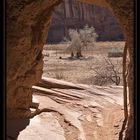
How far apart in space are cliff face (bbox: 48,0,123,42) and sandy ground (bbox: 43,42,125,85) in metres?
1.67

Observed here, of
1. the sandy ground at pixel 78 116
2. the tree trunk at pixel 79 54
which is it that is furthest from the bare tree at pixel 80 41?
the sandy ground at pixel 78 116

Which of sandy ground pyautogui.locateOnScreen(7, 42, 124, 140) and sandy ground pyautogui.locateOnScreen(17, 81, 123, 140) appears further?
sandy ground pyautogui.locateOnScreen(17, 81, 123, 140)

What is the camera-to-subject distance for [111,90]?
34.7ft

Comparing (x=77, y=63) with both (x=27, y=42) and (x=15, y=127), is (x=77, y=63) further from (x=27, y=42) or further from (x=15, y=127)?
(x=15, y=127)

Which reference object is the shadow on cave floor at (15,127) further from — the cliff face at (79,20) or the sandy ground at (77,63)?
the cliff face at (79,20)

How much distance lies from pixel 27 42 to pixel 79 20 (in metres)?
27.8

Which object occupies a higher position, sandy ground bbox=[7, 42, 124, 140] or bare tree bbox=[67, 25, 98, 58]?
bare tree bbox=[67, 25, 98, 58]

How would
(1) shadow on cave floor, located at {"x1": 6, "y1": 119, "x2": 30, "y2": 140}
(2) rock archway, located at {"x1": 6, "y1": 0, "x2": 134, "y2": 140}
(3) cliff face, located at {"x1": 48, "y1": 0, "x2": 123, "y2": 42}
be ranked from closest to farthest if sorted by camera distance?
(2) rock archway, located at {"x1": 6, "y1": 0, "x2": 134, "y2": 140}, (1) shadow on cave floor, located at {"x1": 6, "y1": 119, "x2": 30, "y2": 140}, (3) cliff face, located at {"x1": 48, "y1": 0, "x2": 123, "y2": 42}

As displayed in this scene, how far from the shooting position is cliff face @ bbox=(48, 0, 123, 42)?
33312mm

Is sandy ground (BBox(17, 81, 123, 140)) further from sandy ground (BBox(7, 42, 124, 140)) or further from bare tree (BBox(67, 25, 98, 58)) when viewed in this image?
bare tree (BBox(67, 25, 98, 58))

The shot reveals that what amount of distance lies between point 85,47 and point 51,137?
23.7m

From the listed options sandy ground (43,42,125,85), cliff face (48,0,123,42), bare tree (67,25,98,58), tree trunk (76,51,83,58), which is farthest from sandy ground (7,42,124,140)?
cliff face (48,0,123,42)
